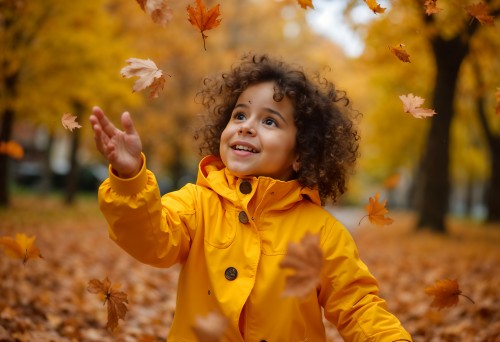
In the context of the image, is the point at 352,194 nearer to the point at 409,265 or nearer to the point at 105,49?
the point at 105,49

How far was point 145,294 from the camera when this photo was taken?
482cm

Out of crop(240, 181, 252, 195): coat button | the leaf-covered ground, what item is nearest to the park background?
the leaf-covered ground

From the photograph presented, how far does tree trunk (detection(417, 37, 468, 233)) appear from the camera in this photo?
32.1ft

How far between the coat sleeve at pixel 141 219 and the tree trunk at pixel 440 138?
887 cm

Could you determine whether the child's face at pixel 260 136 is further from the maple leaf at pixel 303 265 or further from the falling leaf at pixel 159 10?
the maple leaf at pixel 303 265

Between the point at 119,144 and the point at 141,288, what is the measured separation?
3.55 metres

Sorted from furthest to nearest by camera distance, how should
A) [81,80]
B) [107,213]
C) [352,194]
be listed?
[352,194] → [81,80] → [107,213]

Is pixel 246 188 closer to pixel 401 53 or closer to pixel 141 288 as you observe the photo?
pixel 401 53

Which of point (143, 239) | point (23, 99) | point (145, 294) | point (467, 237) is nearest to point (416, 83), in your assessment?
point (467, 237)

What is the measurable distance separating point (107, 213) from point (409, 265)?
18.8 ft

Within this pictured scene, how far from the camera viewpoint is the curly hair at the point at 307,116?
7.95 ft

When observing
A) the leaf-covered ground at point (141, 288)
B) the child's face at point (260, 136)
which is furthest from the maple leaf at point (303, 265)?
the leaf-covered ground at point (141, 288)

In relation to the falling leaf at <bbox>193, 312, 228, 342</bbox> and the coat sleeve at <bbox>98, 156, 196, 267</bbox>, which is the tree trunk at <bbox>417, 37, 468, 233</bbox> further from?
the falling leaf at <bbox>193, 312, 228, 342</bbox>

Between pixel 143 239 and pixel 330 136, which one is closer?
pixel 143 239
